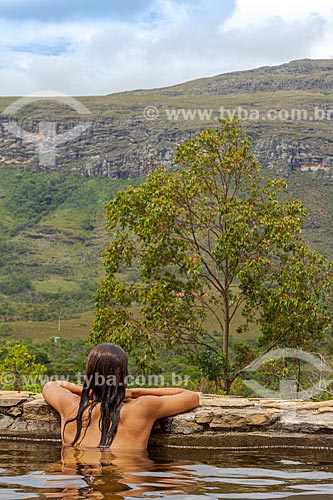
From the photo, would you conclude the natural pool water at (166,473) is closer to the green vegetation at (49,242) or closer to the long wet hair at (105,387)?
the long wet hair at (105,387)

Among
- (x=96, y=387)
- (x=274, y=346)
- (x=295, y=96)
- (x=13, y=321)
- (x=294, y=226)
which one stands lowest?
(x=13, y=321)

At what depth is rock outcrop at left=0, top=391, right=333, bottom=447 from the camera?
20.1ft

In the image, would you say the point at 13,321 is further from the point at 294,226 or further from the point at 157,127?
the point at 157,127

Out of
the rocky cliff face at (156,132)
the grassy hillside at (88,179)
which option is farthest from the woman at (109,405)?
the rocky cliff face at (156,132)

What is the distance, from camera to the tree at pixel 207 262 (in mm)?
12961

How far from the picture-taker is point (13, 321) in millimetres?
74812

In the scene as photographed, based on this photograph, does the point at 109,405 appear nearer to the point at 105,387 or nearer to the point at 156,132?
the point at 105,387

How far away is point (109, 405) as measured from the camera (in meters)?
5.49

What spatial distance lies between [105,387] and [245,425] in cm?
137

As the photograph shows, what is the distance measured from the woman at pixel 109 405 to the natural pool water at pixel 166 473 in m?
0.13

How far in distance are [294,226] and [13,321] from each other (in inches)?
2512

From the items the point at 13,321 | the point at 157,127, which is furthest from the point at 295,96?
the point at 13,321

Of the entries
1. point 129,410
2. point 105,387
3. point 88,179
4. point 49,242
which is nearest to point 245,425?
point 129,410

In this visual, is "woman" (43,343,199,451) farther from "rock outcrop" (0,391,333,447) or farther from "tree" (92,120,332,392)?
"tree" (92,120,332,392)
